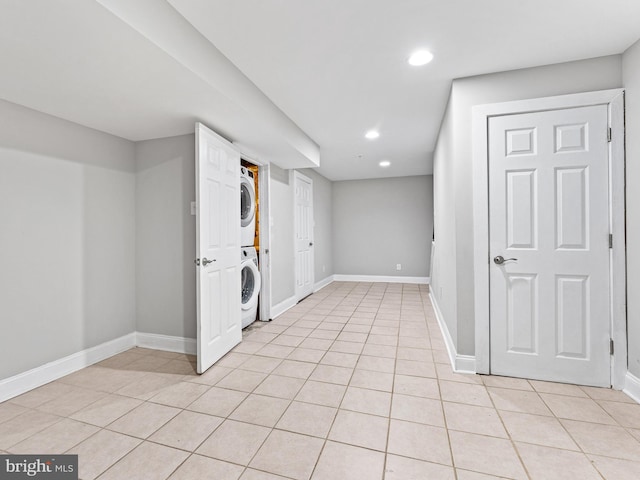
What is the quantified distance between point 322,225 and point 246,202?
2841 millimetres

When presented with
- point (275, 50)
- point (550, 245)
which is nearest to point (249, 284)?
point (275, 50)

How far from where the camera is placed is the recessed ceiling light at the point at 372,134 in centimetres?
375

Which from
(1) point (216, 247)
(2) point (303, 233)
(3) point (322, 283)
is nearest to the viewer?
(1) point (216, 247)

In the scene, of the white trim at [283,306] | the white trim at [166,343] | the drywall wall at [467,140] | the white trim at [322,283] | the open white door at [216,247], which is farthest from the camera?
the white trim at [322,283]

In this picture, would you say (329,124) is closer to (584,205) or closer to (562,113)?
(562,113)

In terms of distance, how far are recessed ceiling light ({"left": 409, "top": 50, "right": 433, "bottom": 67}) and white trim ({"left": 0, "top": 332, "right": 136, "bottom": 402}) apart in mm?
3553

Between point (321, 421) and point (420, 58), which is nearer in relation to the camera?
point (321, 421)

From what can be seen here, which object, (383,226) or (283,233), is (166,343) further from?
(383,226)

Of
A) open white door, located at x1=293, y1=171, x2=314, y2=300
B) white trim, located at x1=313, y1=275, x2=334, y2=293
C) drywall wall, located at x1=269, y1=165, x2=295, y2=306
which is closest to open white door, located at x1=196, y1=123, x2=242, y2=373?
drywall wall, located at x1=269, y1=165, x2=295, y2=306

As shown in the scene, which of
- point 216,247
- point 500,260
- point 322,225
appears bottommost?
point 500,260

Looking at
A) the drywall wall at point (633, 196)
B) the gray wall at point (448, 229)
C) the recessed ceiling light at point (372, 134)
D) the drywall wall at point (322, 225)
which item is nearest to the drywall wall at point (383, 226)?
the drywall wall at point (322, 225)

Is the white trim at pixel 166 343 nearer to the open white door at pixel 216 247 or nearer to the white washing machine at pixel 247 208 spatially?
the open white door at pixel 216 247

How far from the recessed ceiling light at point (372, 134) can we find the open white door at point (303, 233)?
1.36 metres

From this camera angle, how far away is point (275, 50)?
203 centimetres
